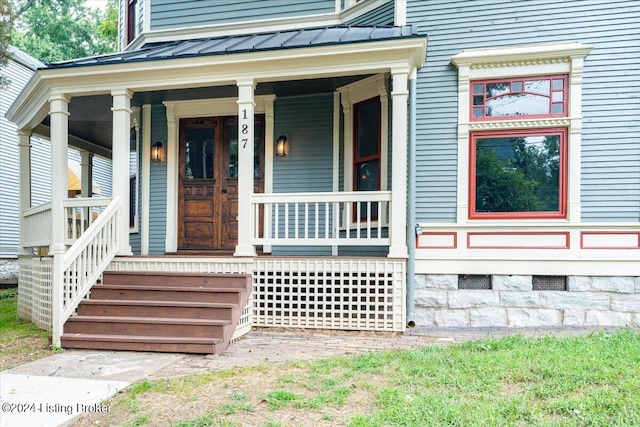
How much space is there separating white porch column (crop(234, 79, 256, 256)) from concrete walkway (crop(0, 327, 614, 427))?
42.4 inches

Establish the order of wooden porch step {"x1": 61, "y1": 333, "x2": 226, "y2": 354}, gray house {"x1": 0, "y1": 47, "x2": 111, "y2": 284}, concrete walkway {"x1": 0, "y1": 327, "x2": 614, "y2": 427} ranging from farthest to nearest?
gray house {"x1": 0, "y1": 47, "x2": 111, "y2": 284}, wooden porch step {"x1": 61, "y1": 333, "x2": 226, "y2": 354}, concrete walkway {"x1": 0, "y1": 327, "x2": 614, "y2": 427}

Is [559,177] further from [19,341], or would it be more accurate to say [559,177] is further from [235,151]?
[19,341]

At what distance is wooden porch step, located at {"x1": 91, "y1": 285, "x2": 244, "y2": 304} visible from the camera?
4.80 meters

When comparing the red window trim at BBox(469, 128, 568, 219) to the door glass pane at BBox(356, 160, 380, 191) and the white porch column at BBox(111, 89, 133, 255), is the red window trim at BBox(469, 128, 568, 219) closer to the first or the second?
the door glass pane at BBox(356, 160, 380, 191)

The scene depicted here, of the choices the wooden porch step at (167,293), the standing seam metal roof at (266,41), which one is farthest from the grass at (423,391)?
the standing seam metal roof at (266,41)

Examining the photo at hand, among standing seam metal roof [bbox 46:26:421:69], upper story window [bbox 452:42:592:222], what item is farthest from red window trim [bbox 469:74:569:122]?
standing seam metal roof [bbox 46:26:421:69]

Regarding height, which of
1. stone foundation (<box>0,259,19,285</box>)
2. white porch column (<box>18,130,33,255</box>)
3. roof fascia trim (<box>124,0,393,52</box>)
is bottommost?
stone foundation (<box>0,259,19,285</box>)

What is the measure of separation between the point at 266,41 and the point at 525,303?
485cm

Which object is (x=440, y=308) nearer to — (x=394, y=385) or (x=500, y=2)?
(x=394, y=385)

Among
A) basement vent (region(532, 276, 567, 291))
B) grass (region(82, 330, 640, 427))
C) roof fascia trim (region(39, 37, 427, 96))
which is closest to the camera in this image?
grass (region(82, 330, 640, 427))

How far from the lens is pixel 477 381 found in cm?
316

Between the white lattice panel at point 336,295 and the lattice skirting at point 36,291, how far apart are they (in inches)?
113

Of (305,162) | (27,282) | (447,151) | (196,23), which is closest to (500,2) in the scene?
(447,151)

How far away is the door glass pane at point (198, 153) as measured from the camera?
7086 mm
